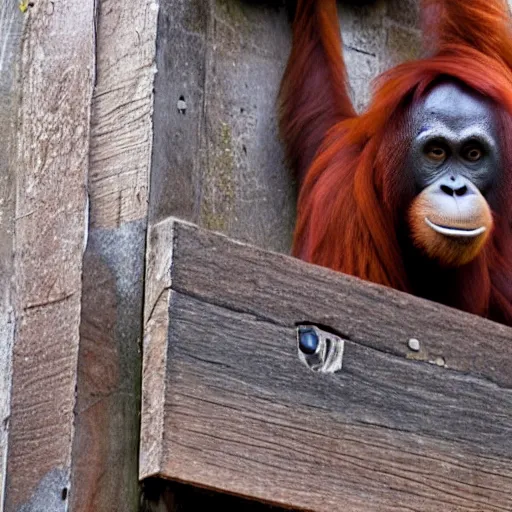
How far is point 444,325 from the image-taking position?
2818mm

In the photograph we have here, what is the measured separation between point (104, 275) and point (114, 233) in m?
0.10

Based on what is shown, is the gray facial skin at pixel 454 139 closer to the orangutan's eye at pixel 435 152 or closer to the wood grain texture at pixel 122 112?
the orangutan's eye at pixel 435 152

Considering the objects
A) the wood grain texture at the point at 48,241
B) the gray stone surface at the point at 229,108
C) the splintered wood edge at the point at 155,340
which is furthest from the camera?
the gray stone surface at the point at 229,108

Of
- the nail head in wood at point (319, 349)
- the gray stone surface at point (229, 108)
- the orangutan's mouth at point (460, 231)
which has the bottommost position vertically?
the orangutan's mouth at point (460, 231)

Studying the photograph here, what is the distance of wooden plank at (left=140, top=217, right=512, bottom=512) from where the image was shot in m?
2.42

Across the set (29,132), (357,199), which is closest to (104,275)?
(29,132)

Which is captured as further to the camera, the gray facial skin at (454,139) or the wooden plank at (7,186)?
the gray facial skin at (454,139)

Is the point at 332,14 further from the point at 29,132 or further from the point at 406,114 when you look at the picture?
the point at 29,132

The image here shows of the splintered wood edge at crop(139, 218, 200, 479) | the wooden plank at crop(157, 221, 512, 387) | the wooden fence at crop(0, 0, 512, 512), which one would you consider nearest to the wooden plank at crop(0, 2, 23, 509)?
the wooden fence at crop(0, 0, 512, 512)

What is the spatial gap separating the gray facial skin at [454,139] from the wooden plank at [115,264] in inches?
43.5

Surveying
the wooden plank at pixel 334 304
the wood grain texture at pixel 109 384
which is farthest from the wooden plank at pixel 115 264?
the wooden plank at pixel 334 304

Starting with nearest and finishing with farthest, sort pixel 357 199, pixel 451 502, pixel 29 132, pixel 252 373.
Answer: pixel 252 373 < pixel 451 502 < pixel 29 132 < pixel 357 199

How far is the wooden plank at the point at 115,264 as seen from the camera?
2.56m

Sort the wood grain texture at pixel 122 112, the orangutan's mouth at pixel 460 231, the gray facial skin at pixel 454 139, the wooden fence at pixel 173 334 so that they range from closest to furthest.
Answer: the wooden fence at pixel 173 334 < the wood grain texture at pixel 122 112 < the orangutan's mouth at pixel 460 231 < the gray facial skin at pixel 454 139
